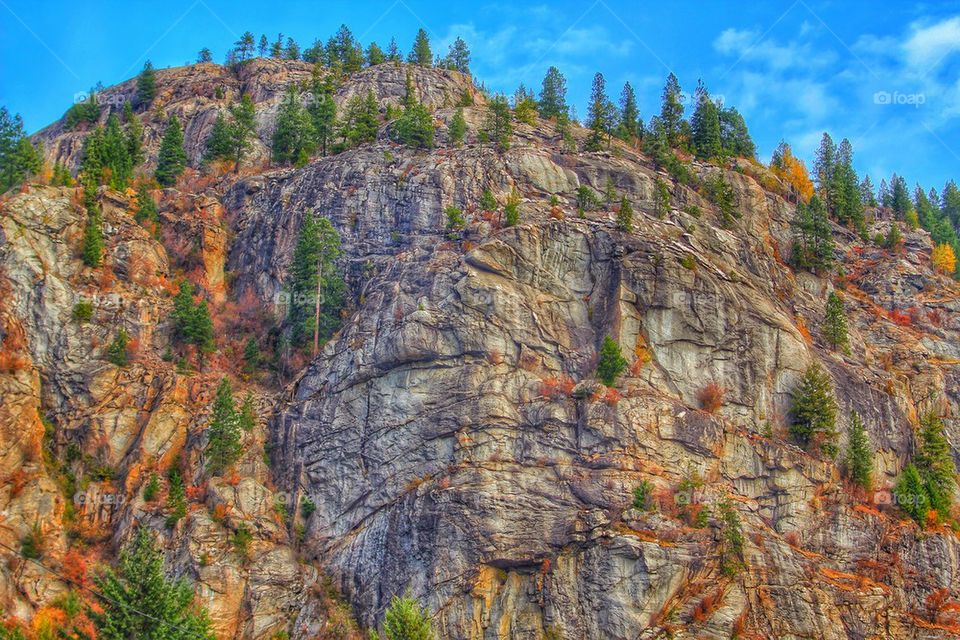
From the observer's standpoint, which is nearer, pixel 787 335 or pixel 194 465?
pixel 194 465

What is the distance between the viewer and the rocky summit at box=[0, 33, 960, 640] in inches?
2015

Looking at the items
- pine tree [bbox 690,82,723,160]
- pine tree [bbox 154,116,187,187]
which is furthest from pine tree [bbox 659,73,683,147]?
pine tree [bbox 154,116,187,187]

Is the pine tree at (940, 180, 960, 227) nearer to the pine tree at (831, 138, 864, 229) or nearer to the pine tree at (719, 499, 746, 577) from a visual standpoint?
the pine tree at (831, 138, 864, 229)

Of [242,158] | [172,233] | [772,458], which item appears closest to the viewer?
[772,458]

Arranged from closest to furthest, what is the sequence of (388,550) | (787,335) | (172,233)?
(388,550)
(787,335)
(172,233)

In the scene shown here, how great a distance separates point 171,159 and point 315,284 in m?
24.2

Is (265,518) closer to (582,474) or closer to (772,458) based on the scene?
(582,474)

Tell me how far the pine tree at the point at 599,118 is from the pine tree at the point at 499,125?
24.0ft

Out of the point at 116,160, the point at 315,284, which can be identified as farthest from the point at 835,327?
the point at 116,160

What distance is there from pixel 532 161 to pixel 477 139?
7296mm

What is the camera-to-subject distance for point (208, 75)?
108 meters

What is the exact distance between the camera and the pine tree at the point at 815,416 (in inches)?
2328

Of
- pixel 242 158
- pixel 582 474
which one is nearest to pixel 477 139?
pixel 242 158

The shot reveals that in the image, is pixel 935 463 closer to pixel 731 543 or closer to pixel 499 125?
pixel 731 543
